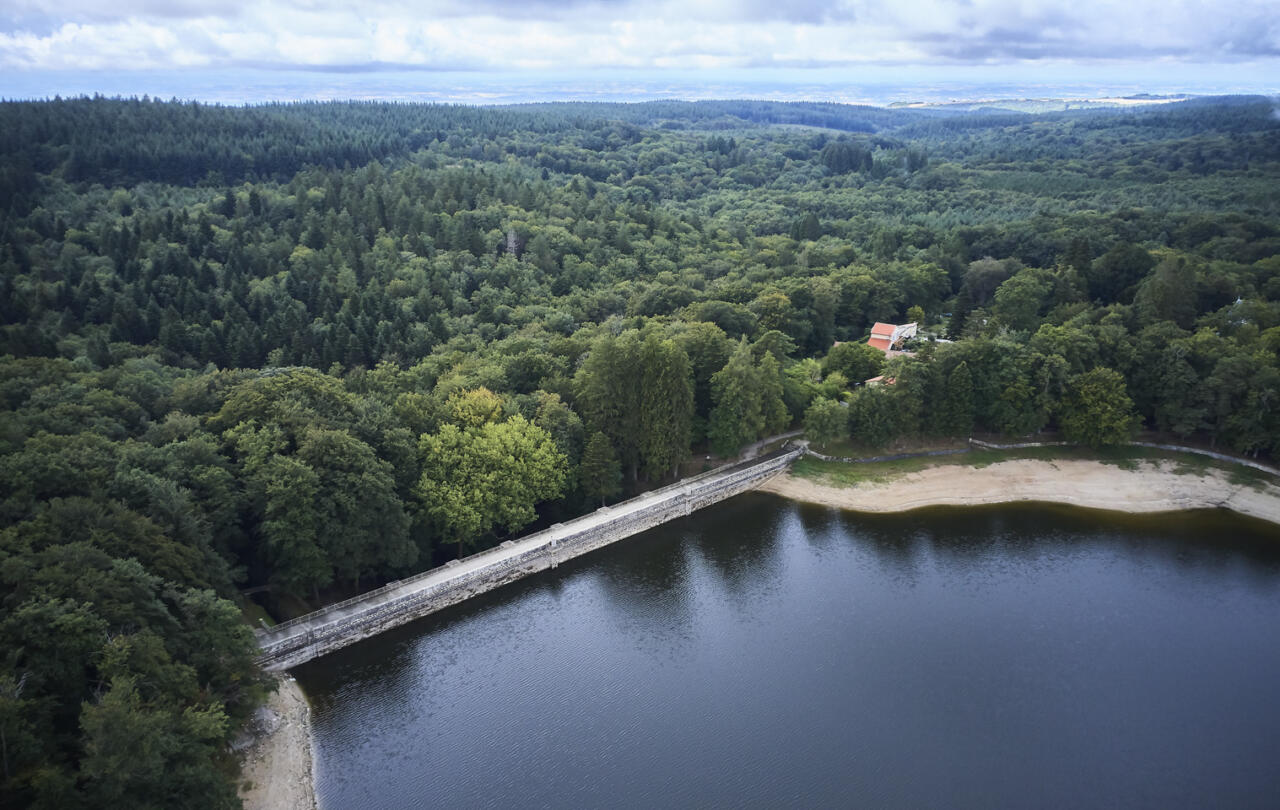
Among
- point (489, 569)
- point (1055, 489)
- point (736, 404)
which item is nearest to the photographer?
point (489, 569)

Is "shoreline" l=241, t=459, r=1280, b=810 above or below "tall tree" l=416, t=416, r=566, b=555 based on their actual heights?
below

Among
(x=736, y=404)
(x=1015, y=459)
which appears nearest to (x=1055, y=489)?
(x=1015, y=459)

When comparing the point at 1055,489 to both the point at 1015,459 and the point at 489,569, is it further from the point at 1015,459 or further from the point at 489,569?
the point at 489,569

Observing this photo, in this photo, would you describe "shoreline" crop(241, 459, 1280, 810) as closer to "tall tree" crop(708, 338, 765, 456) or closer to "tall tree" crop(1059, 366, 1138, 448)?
"tall tree" crop(1059, 366, 1138, 448)

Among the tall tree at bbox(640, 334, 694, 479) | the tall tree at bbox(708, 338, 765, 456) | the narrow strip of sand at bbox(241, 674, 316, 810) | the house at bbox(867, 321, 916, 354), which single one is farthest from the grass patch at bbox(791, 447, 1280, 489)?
the narrow strip of sand at bbox(241, 674, 316, 810)

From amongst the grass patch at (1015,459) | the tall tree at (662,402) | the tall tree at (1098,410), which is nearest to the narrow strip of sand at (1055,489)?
the grass patch at (1015,459)

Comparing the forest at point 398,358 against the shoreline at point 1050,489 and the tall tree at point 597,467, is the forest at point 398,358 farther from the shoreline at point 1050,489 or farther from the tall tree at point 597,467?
the shoreline at point 1050,489
